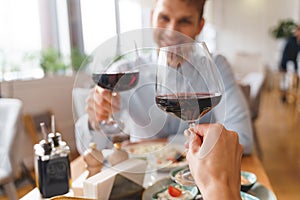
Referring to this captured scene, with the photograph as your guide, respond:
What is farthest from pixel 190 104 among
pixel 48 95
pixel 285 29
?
pixel 285 29

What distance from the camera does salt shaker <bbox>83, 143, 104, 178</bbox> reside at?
0.80m

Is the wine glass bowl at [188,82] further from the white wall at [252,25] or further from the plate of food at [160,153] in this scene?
the white wall at [252,25]

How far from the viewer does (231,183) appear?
20.1 inches

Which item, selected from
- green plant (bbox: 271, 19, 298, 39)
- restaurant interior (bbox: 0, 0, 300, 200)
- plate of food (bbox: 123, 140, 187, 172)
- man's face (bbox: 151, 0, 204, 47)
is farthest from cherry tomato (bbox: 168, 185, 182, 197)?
green plant (bbox: 271, 19, 298, 39)

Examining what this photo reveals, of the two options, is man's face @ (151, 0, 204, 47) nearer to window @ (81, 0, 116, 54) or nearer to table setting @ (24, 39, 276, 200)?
table setting @ (24, 39, 276, 200)

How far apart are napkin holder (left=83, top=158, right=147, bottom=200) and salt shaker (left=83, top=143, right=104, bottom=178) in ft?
0.14

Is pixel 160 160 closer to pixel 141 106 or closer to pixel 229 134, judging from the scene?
pixel 141 106

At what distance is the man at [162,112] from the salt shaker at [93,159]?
17mm

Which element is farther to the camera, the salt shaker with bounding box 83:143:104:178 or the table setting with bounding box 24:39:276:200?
the salt shaker with bounding box 83:143:104:178

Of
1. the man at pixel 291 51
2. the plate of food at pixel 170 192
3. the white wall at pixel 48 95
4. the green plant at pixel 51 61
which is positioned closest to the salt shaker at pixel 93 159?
the plate of food at pixel 170 192

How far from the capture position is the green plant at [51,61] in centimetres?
339

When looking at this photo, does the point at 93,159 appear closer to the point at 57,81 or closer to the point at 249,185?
the point at 249,185

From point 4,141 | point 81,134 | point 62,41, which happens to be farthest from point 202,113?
point 62,41

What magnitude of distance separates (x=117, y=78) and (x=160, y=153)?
0.97 feet
